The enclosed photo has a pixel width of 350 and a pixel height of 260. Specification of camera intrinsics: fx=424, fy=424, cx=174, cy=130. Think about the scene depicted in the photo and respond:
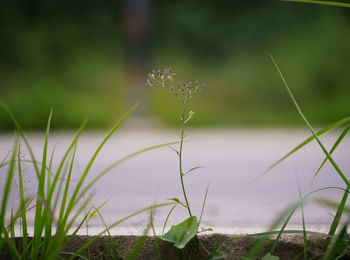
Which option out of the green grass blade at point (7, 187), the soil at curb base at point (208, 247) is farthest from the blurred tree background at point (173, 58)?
the green grass blade at point (7, 187)

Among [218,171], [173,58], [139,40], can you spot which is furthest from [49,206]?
[173,58]

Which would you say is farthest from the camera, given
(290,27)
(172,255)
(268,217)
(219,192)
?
(290,27)

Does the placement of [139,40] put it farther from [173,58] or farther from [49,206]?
[49,206]

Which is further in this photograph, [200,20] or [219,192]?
[200,20]

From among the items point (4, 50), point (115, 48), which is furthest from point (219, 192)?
point (4, 50)

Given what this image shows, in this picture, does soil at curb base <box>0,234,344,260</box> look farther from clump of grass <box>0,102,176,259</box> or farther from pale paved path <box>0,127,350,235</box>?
pale paved path <box>0,127,350,235</box>

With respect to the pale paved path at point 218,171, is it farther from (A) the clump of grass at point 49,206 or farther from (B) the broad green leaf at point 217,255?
(B) the broad green leaf at point 217,255

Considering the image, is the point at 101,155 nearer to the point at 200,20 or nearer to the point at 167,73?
the point at 167,73
